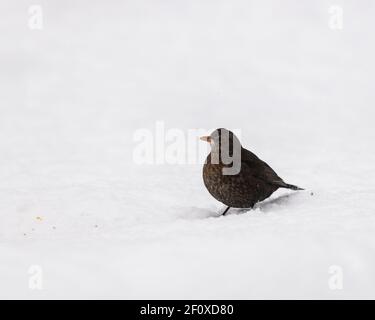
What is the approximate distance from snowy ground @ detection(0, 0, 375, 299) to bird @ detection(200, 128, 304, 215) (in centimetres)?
20

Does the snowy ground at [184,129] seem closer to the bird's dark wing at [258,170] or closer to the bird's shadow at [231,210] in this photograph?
the bird's shadow at [231,210]

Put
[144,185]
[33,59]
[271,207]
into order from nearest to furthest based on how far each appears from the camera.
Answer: [271,207] < [144,185] < [33,59]

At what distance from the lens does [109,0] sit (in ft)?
60.1

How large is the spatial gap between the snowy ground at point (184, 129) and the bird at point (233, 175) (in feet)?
0.67

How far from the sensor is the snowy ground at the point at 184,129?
15.8ft

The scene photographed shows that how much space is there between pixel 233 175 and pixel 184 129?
5.72m

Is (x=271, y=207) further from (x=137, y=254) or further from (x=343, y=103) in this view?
(x=343, y=103)

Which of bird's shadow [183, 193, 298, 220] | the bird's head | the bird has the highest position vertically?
the bird's head

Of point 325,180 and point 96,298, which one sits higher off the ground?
point 325,180

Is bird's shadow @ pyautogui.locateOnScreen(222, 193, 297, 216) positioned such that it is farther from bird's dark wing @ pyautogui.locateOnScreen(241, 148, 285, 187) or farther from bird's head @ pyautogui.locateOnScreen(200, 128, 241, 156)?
bird's head @ pyautogui.locateOnScreen(200, 128, 241, 156)

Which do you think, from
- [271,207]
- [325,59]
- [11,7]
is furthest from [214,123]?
[11,7]

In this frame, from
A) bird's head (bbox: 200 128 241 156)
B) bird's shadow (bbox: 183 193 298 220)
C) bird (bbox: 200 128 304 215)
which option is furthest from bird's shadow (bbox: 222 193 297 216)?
bird's head (bbox: 200 128 241 156)

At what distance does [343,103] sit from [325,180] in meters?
5.22

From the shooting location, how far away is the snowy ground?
4.82m
